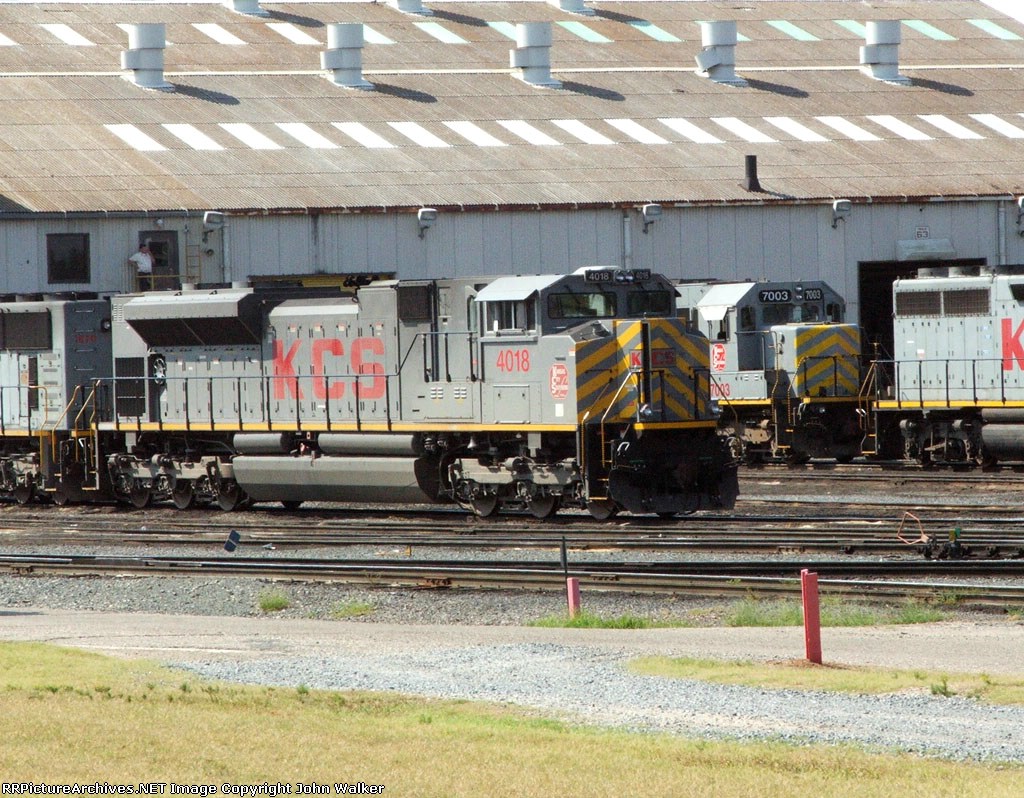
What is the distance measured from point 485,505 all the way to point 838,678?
1280 cm

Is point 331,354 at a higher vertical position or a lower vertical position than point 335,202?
lower

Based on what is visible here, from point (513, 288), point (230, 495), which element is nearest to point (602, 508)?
point (513, 288)

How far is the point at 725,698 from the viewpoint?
10.8m

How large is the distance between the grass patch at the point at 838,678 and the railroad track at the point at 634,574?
3578mm

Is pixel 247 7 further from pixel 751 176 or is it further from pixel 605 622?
pixel 605 622

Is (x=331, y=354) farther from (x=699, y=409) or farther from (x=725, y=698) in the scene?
(x=725, y=698)

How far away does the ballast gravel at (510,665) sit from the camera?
982 centimetres

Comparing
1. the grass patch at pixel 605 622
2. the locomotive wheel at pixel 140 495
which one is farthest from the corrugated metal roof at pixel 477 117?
the grass patch at pixel 605 622

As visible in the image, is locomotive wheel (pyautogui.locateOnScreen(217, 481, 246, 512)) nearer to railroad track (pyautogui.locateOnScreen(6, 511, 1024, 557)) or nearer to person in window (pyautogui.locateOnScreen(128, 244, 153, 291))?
railroad track (pyautogui.locateOnScreen(6, 511, 1024, 557))

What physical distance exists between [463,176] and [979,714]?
3270cm

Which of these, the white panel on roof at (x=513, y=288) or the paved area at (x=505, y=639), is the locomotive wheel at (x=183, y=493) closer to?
the white panel on roof at (x=513, y=288)

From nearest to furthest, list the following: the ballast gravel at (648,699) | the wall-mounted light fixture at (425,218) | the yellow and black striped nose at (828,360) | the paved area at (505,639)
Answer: the ballast gravel at (648,699), the paved area at (505,639), the yellow and black striped nose at (828,360), the wall-mounted light fixture at (425,218)

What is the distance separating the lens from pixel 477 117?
45250 mm

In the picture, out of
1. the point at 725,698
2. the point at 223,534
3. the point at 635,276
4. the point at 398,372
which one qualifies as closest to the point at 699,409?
the point at 635,276
